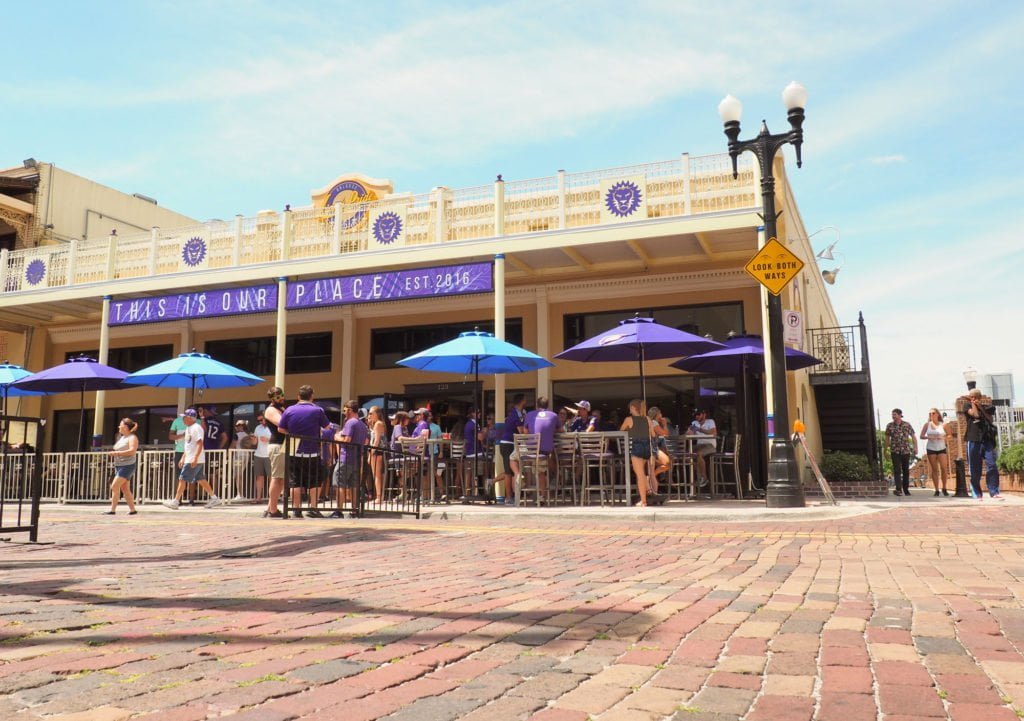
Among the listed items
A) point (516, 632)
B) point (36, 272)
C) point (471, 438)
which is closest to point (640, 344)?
point (471, 438)

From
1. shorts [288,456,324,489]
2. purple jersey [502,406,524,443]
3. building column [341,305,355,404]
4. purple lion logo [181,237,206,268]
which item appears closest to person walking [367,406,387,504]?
shorts [288,456,324,489]

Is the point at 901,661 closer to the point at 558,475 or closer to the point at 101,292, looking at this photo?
the point at 558,475

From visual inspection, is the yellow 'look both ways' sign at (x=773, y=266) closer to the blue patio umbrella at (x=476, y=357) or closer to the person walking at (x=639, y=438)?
the person walking at (x=639, y=438)

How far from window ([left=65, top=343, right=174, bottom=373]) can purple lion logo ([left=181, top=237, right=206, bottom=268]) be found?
476 centimetres

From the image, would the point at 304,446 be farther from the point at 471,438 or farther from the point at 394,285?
the point at 394,285

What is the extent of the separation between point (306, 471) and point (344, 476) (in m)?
0.54

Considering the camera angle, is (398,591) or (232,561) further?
(232,561)

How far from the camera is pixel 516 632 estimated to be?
3.69 metres

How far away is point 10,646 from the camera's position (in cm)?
332

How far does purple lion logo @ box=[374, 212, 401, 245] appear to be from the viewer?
17.1m

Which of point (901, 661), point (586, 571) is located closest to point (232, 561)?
point (586, 571)

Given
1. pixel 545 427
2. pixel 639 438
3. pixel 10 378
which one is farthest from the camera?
pixel 10 378

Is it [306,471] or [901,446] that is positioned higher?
[901,446]

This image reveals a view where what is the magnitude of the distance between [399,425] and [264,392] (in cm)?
886
